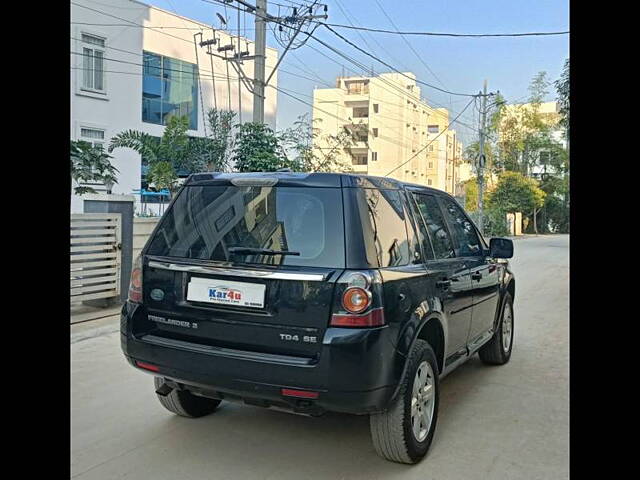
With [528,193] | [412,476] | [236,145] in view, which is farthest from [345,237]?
[528,193]

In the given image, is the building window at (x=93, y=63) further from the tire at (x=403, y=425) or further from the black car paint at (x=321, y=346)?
the tire at (x=403, y=425)

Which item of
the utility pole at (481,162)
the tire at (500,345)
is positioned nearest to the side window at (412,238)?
the tire at (500,345)

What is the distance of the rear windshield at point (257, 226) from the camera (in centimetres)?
326

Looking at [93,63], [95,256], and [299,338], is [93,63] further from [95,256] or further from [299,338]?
[299,338]

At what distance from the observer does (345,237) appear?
3.24 meters

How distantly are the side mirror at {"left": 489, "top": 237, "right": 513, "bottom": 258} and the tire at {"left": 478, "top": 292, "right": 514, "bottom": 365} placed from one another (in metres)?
0.58

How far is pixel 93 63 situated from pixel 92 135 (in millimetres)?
2268

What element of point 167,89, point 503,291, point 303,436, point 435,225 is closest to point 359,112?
point 167,89

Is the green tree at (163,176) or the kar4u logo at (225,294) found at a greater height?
the green tree at (163,176)

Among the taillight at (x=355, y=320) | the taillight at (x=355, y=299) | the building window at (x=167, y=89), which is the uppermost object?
the building window at (x=167, y=89)

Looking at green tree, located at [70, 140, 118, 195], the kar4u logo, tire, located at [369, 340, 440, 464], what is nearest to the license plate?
the kar4u logo

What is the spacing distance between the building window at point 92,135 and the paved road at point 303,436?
14.8 m

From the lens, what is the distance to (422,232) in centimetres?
405
